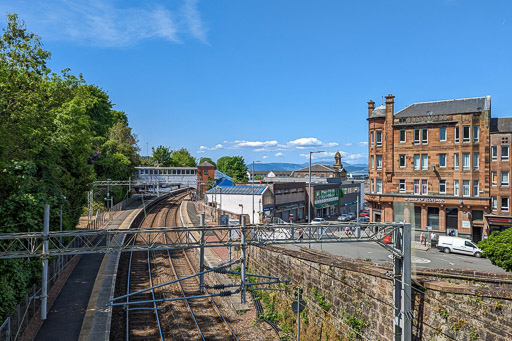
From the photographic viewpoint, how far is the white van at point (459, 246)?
104ft

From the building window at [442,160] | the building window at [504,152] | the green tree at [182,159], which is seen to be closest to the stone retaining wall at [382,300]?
the building window at [442,160]

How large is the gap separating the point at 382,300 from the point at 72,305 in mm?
16555

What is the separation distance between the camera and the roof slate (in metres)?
37.8

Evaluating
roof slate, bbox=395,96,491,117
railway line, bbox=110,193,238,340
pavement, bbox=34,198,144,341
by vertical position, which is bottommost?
railway line, bbox=110,193,238,340

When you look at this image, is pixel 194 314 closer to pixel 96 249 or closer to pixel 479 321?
pixel 96 249

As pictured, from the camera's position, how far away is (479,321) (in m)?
12.6

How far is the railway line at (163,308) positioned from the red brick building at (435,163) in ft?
67.1

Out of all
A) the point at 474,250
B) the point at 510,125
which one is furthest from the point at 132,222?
the point at 510,125

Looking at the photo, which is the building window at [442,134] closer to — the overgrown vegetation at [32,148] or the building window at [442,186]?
the building window at [442,186]

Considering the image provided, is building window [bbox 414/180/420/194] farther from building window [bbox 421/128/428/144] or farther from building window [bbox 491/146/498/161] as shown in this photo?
building window [bbox 491/146/498/161]

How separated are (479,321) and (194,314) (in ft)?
50.3

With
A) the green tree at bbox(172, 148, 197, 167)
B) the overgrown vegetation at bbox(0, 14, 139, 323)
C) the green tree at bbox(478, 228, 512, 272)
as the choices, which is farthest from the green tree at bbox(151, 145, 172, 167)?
the green tree at bbox(478, 228, 512, 272)

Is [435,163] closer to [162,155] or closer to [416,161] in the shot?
[416,161]

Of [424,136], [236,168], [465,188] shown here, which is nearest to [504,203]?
[465,188]
